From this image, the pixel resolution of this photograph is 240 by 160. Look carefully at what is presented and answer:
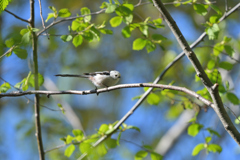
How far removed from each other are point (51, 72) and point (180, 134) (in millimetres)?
4470

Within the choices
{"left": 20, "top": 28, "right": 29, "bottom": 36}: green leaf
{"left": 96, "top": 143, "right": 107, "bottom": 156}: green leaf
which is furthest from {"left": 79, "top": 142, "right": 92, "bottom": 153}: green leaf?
{"left": 20, "top": 28, "right": 29, "bottom": 36}: green leaf

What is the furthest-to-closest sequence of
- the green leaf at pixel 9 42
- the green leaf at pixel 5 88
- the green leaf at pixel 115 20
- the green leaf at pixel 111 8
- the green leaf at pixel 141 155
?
the green leaf at pixel 141 155
the green leaf at pixel 115 20
the green leaf at pixel 111 8
the green leaf at pixel 5 88
the green leaf at pixel 9 42

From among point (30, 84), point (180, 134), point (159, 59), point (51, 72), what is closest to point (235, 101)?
point (30, 84)

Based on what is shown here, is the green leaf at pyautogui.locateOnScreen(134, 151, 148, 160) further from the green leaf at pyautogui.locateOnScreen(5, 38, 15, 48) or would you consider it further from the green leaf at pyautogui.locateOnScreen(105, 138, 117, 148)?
the green leaf at pyautogui.locateOnScreen(5, 38, 15, 48)

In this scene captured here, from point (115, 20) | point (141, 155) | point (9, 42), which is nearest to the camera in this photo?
point (9, 42)

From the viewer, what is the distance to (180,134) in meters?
8.16

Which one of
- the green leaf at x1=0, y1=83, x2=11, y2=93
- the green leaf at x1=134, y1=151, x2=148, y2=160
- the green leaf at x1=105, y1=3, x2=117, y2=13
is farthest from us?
the green leaf at x1=134, y1=151, x2=148, y2=160

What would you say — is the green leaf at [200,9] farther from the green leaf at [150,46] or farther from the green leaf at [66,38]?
the green leaf at [66,38]

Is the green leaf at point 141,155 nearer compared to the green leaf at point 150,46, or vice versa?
the green leaf at point 150,46

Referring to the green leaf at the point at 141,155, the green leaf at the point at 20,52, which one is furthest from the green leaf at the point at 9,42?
the green leaf at the point at 141,155

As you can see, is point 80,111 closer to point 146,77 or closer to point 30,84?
point 146,77

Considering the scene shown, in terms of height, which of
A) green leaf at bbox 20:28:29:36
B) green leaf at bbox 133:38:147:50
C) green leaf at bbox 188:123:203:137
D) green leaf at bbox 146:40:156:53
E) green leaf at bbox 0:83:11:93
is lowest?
green leaf at bbox 188:123:203:137

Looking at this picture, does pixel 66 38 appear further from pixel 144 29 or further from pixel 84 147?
pixel 84 147

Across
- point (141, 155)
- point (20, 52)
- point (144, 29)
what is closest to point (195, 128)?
point (141, 155)
